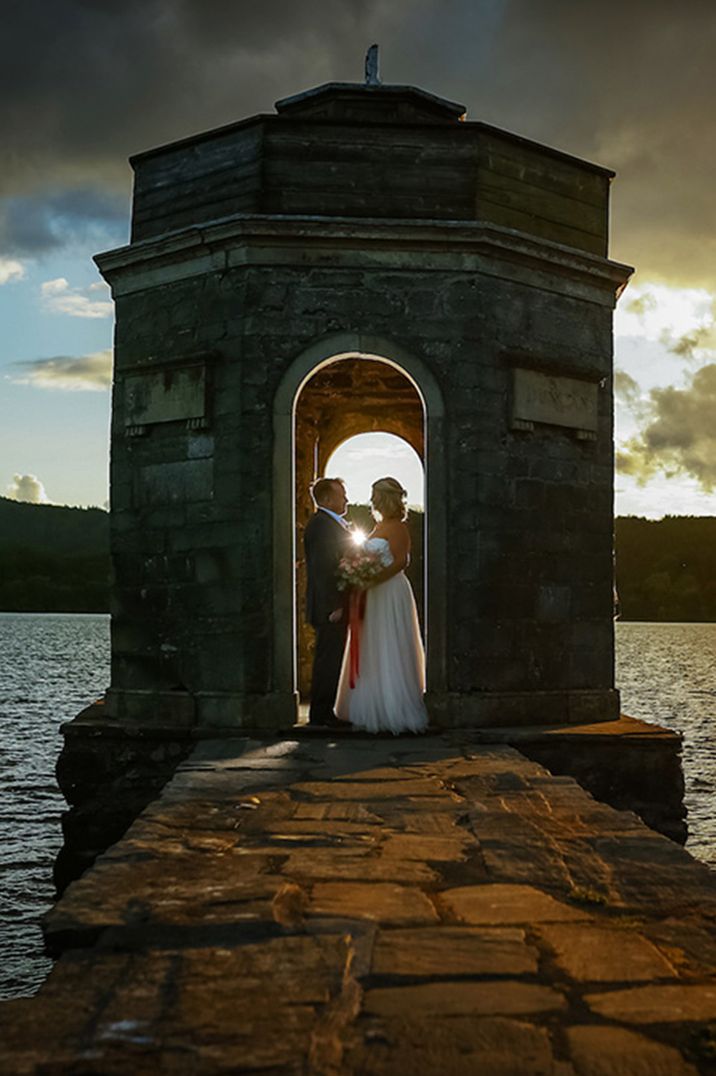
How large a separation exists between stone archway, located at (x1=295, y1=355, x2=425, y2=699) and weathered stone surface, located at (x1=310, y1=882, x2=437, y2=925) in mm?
8273

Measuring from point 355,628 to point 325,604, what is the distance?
0.35 meters

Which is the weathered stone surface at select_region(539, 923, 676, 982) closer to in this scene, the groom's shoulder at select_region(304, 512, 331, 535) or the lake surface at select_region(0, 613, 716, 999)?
the groom's shoulder at select_region(304, 512, 331, 535)

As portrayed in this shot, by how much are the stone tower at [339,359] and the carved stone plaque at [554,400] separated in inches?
0.7

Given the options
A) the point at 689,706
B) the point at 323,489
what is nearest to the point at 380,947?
the point at 323,489

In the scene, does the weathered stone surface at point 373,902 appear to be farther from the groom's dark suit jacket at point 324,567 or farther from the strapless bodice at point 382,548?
the groom's dark suit jacket at point 324,567

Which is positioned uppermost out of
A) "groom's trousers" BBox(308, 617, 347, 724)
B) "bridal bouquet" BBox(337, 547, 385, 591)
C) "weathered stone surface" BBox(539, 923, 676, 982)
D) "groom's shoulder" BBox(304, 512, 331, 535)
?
"groom's shoulder" BBox(304, 512, 331, 535)

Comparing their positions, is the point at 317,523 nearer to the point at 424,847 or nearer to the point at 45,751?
the point at 424,847

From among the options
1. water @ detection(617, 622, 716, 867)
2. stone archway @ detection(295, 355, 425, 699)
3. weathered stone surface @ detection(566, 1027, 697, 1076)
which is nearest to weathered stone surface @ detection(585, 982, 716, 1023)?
weathered stone surface @ detection(566, 1027, 697, 1076)

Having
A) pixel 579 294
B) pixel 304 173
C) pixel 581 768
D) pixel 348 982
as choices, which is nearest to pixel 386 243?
pixel 304 173

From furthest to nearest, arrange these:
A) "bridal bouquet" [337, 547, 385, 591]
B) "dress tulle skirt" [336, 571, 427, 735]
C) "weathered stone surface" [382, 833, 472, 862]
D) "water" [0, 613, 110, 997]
Result: "water" [0, 613, 110, 997] → "bridal bouquet" [337, 547, 385, 591] → "dress tulle skirt" [336, 571, 427, 735] → "weathered stone surface" [382, 833, 472, 862]

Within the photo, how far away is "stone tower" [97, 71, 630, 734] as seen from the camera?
8.92 meters

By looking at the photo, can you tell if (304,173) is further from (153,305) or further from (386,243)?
(153,305)

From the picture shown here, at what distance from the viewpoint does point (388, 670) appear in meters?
8.70

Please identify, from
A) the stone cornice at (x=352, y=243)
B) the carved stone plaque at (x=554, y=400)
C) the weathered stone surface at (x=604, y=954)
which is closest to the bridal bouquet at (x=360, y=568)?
the carved stone plaque at (x=554, y=400)
